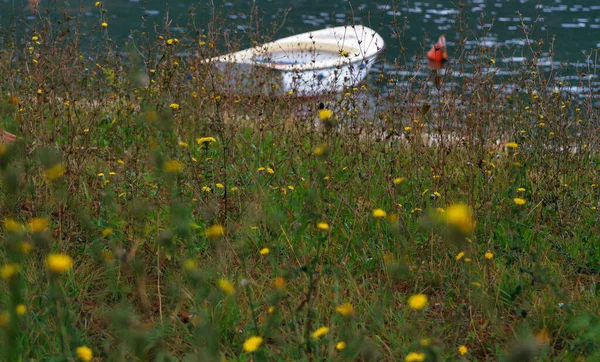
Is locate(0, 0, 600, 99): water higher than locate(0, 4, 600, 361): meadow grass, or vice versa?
locate(0, 4, 600, 361): meadow grass

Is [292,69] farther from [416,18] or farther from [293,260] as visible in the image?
[416,18]

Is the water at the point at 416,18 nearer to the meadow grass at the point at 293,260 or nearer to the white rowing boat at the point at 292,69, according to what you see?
the white rowing boat at the point at 292,69

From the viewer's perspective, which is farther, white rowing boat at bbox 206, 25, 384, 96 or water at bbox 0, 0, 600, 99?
water at bbox 0, 0, 600, 99

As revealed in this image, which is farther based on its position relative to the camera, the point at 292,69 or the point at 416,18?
the point at 416,18

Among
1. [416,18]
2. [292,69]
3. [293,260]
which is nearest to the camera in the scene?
[293,260]

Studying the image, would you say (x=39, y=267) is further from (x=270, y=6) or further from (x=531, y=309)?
(x=270, y=6)

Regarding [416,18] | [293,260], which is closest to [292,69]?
[293,260]

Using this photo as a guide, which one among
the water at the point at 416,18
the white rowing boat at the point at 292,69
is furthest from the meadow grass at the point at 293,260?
the water at the point at 416,18

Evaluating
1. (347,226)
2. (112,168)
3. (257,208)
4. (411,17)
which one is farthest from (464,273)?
(411,17)

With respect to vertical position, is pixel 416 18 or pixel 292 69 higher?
pixel 292 69

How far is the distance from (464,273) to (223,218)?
118 centimetres

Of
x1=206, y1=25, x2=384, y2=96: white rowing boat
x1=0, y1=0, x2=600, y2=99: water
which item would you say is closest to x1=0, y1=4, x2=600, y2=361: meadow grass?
x1=206, y1=25, x2=384, y2=96: white rowing boat

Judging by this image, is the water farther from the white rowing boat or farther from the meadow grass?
the meadow grass

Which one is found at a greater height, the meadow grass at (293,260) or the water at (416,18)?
the meadow grass at (293,260)
